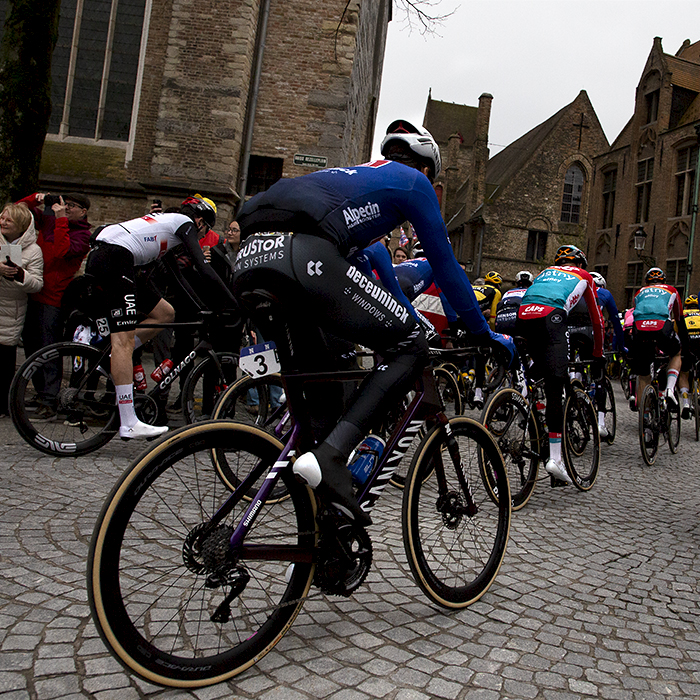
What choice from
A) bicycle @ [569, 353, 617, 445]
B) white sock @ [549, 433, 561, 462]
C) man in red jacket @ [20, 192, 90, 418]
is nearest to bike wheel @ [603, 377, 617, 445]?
bicycle @ [569, 353, 617, 445]

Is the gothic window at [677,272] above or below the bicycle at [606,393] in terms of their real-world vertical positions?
above

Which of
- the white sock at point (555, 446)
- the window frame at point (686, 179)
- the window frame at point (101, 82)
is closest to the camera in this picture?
the white sock at point (555, 446)

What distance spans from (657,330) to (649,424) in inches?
63.4

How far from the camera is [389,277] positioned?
13.2 feet

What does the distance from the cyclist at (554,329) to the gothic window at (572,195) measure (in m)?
44.1

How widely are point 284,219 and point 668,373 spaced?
24.8 feet

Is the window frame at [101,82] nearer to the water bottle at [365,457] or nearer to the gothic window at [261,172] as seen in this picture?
the gothic window at [261,172]

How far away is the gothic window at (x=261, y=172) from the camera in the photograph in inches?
597

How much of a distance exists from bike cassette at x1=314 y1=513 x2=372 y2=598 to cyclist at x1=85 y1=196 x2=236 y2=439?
113 inches

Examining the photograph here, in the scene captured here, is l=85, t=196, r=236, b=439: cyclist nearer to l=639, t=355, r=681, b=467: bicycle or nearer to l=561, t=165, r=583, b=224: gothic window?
l=639, t=355, r=681, b=467: bicycle

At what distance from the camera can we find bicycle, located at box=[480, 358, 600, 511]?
4.27 metres

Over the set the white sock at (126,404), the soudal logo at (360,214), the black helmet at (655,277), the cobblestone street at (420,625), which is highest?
the black helmet at (655,277)

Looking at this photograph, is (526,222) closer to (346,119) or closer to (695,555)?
(346,119)

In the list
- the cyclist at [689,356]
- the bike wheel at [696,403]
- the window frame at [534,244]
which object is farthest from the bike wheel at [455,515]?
the window frame at [534,244]
